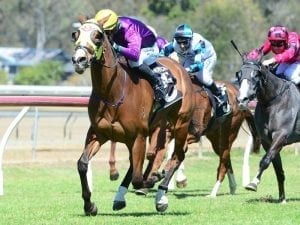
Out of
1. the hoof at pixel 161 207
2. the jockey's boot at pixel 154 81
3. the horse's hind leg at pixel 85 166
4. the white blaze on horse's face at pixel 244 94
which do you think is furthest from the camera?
the white blaze on horse's face at pixel 244 94

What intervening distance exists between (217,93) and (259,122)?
182cm

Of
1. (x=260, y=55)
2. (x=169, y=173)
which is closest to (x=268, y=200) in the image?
(x=169, y=173)

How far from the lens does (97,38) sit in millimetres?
9195

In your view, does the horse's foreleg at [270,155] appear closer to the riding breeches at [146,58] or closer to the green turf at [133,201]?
the green turf at [133,201]

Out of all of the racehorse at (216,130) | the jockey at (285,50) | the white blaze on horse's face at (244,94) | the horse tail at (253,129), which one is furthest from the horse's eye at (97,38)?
the horse tail at (253,129)

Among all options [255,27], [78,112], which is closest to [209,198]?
[78,112]

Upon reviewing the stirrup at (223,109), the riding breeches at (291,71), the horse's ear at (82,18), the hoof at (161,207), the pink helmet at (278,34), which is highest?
the horse's ear at (82,18)

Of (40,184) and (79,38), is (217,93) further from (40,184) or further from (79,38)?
Answer: (79,38)

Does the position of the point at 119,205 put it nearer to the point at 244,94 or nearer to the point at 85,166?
the point at 85,166

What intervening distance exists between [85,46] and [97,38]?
0.82 ft

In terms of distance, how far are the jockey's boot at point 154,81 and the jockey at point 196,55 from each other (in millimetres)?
2209

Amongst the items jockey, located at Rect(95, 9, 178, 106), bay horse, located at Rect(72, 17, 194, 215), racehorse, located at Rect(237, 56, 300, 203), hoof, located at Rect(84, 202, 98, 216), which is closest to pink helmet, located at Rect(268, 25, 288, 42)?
racehorse, located at Rect(237, 56, 300, 203)

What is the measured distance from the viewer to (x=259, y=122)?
11508mm

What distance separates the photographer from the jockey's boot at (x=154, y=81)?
1003cm
